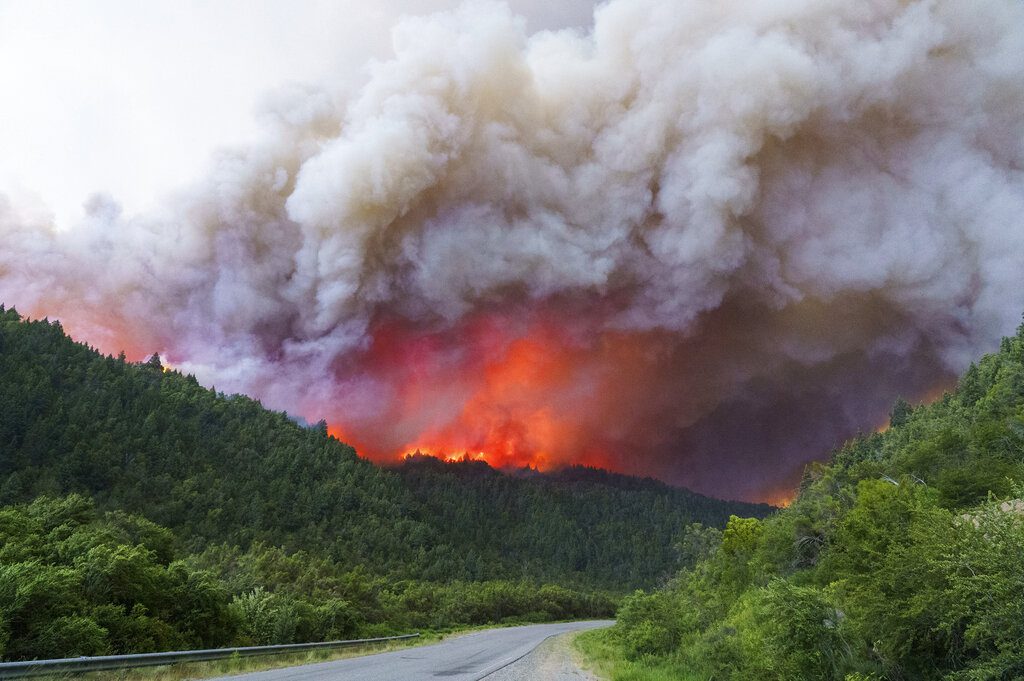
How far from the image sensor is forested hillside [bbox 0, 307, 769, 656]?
18016mm

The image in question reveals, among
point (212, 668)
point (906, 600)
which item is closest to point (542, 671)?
point (212, 668)

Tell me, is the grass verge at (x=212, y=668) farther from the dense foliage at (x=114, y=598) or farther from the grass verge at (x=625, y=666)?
the grass verge at (x=625, y=666)

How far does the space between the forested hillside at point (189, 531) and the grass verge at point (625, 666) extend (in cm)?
1429

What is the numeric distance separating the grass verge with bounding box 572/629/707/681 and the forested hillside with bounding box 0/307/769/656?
14.3 metres

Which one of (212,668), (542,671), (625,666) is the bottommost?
(625,666)

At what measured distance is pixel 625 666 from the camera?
2508 cm

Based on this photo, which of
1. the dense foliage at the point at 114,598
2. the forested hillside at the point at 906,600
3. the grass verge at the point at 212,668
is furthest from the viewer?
the dense foliage at the point at 114,598

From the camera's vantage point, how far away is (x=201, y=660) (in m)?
17.8

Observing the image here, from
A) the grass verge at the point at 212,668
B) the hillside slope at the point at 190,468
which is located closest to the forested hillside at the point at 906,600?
the grass verge at the point at 212,668

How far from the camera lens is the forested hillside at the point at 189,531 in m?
18.0

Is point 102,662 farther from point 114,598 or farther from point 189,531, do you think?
point 189,531

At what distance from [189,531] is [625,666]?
111 metres

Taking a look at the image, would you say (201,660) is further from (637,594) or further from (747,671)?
(637,594)

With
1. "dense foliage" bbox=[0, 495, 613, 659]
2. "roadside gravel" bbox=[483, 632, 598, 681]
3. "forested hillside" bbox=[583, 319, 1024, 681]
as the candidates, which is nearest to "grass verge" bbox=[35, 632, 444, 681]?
"dense foliage" bbox=[0, 495, 613, 659]
